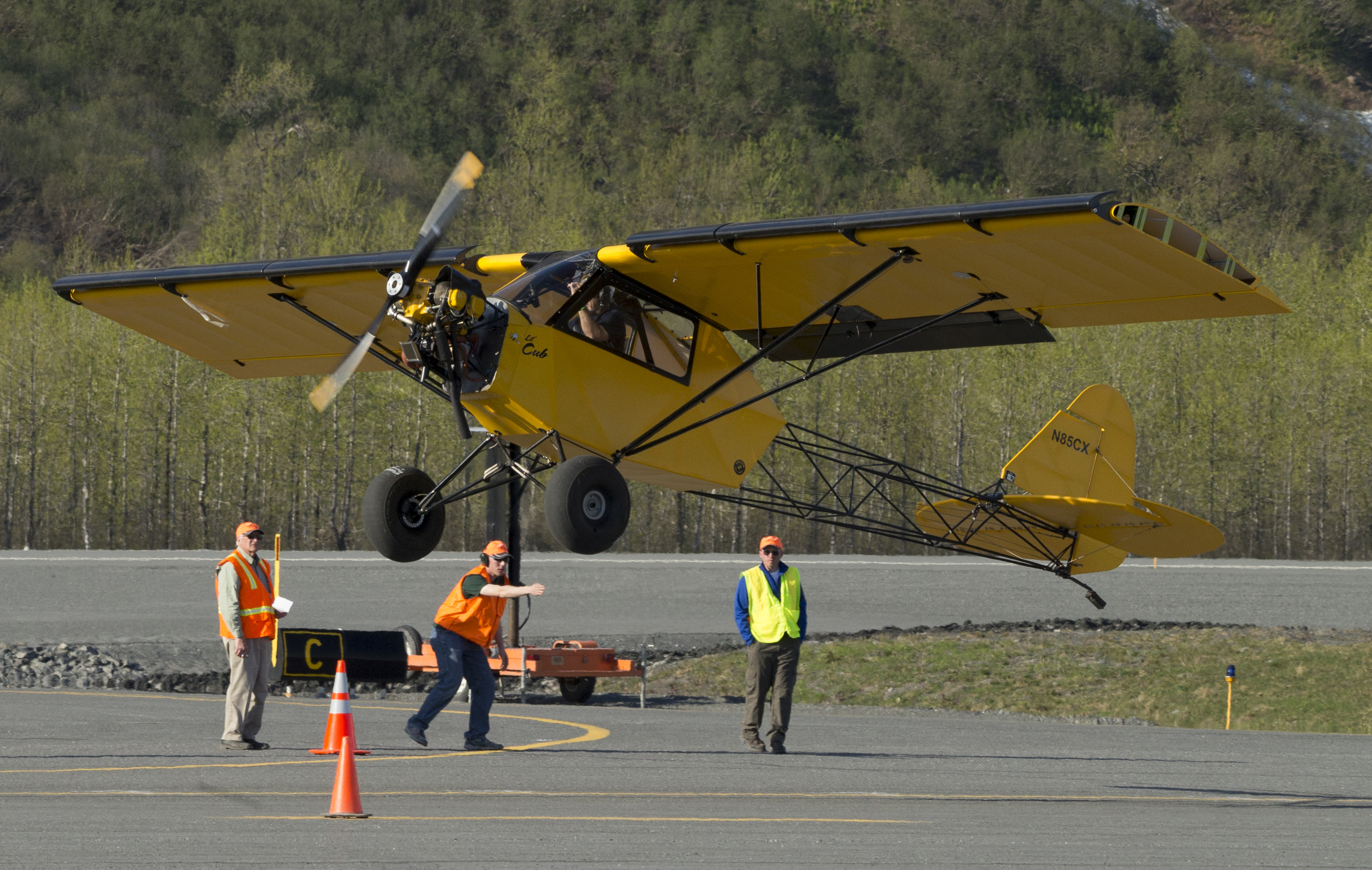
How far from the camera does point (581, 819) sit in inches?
365

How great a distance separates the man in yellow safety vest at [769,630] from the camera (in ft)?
45.2

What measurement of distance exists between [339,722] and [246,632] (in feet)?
9.84

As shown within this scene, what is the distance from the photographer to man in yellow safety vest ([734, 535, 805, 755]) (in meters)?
13.8

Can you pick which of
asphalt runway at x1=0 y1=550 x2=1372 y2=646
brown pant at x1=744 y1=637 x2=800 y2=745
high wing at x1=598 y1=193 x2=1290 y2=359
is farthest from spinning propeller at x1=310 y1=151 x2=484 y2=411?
asphalt runway at x1=0 y1=550 x2=1372 y2=646

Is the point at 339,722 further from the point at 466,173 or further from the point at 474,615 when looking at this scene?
the point at 466,173

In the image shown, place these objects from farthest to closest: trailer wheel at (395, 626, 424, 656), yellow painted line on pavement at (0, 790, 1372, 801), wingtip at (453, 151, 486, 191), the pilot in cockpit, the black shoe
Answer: trailer wheel at (395, 626, 424, 656)
the black shoe
the pilot in cockpit
wingtip at (453, 151, 486, 191)
yellow painted line on pavement at (0, 790, 1372, 801)

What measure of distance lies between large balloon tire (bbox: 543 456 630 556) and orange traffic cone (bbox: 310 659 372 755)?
1.91m

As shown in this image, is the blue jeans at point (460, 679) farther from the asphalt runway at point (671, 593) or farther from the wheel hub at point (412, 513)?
the asphalt runway at point (671, 593)

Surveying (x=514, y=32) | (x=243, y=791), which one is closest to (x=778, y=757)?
(x=243, y=791)

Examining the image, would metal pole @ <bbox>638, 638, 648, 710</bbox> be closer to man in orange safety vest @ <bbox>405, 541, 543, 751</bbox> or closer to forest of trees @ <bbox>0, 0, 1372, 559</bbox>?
man in orange safety vest @ <bbox>405, 541, 543, 751</bbox>

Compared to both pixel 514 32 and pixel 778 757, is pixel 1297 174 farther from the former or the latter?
pixel 778 757

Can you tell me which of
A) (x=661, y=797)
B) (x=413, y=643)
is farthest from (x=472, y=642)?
(x=413, y=643)

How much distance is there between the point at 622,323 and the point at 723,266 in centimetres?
102

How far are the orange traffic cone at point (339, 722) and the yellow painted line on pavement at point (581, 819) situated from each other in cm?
53
